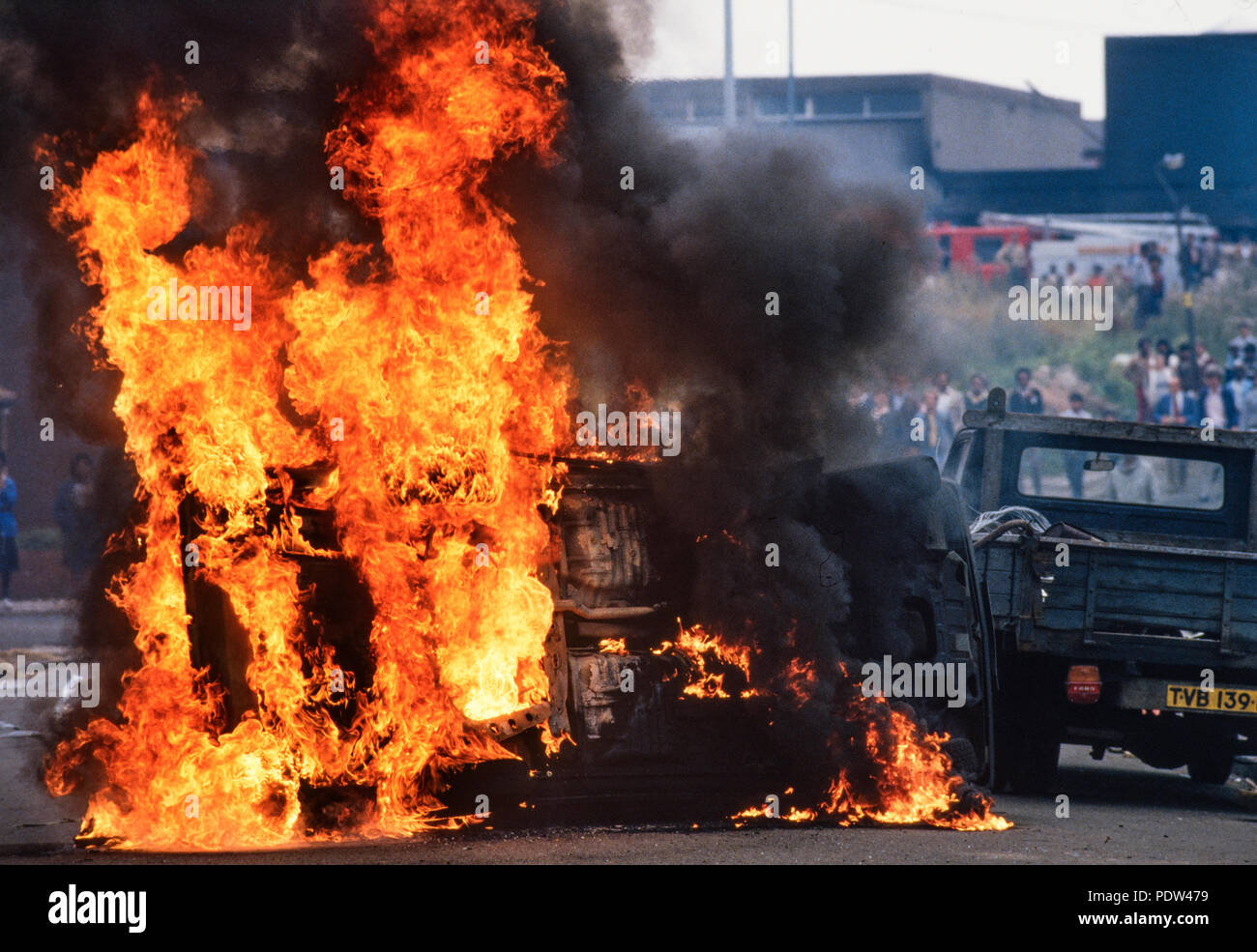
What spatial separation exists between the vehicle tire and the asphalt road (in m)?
0.46

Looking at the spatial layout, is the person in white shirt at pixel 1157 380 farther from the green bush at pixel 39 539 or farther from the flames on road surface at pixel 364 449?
the green bush at pixel 39 539

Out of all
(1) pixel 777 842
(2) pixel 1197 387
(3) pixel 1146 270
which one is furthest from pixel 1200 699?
(3) pixel 1146 270

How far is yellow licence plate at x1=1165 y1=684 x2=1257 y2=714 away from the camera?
31.6ft

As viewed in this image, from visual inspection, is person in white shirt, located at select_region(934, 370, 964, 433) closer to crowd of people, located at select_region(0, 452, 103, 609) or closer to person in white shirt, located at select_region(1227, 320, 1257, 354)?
person in white shirt, located at select_region(1227, 320, 1257, 354)

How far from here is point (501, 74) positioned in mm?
8508

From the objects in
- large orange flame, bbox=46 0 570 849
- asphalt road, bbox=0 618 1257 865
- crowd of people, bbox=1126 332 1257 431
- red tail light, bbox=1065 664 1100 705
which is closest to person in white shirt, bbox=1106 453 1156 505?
red tail light, bbox=1065 664 1100 705

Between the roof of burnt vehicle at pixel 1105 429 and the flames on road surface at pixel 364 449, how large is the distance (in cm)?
350

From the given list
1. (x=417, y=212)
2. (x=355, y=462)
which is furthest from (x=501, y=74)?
(x=355, y=462)

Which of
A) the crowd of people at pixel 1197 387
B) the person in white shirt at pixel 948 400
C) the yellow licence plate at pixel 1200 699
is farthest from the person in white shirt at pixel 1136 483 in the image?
the crowd of people at pixel 1197 387

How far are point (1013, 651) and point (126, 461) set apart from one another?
6019 mm

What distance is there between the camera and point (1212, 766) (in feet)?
35.2

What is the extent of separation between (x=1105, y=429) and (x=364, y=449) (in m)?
5.83

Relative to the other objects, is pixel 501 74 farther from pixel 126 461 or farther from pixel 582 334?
pixel 126 461

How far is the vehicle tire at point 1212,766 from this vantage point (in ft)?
34.1
